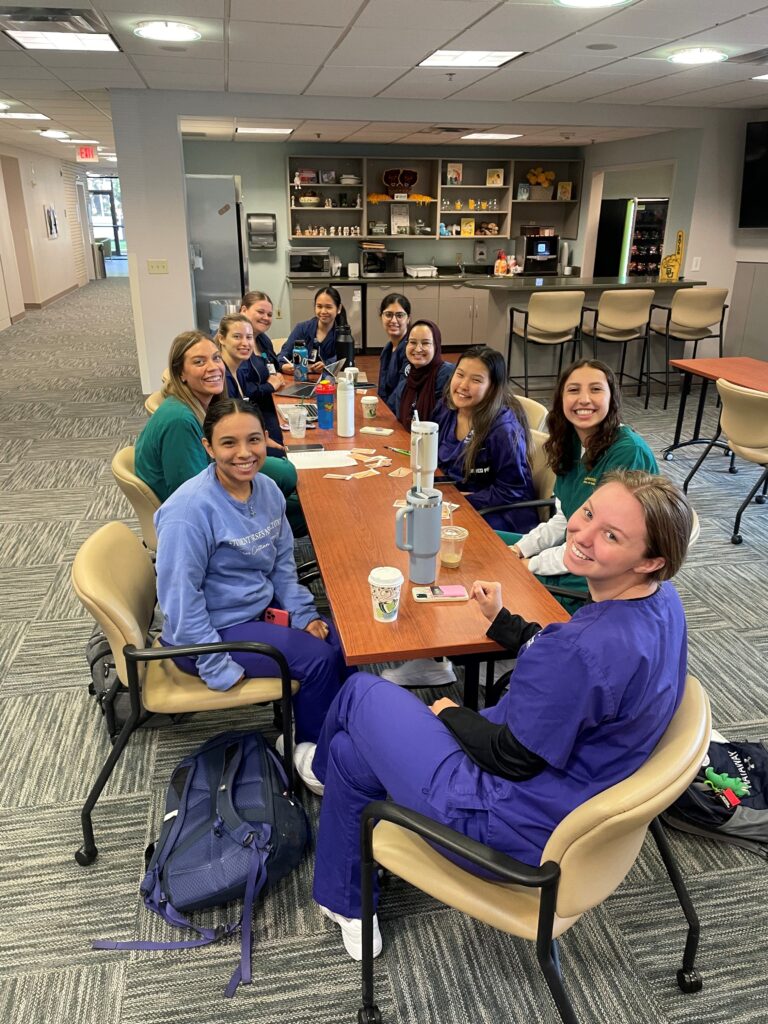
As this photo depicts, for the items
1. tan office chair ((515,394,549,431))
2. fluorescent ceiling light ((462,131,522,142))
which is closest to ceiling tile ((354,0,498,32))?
tan office chair ((515,394,549,431))

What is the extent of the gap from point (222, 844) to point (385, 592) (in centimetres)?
75

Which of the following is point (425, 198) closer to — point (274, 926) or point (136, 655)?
point (136, 655)

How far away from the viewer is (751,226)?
741 cm

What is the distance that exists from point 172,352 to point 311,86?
4.22 meters

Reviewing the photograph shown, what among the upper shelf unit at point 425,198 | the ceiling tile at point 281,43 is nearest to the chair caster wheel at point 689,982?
the ceiling tile at point 281,43

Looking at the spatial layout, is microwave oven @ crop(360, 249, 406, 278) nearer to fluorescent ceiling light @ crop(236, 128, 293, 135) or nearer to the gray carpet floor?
fluorescent ceiling light @ crop(236, 128, 293, 135)

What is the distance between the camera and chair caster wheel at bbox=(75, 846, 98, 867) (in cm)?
195

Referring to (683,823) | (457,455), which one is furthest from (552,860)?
(457,455)

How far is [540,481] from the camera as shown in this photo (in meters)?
2.87

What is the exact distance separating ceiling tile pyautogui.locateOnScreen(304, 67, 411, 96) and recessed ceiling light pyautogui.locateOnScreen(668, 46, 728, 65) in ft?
6.16

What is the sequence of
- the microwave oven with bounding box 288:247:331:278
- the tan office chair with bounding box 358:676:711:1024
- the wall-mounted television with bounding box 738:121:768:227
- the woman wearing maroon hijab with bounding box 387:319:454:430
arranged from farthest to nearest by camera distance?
the microwave oven with bounding box 288:247:331:278
the wall-mounted television with bounding box 738:121:768:227
the woman wearing maroon hijab with bounding box 387:319:454:430
the tan office chair with bounding box 358:676:711:1024

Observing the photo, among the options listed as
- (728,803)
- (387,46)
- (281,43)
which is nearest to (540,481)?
(728,803)

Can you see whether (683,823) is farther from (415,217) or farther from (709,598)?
(415,217)

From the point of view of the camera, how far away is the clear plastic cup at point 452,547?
202 centimetres
